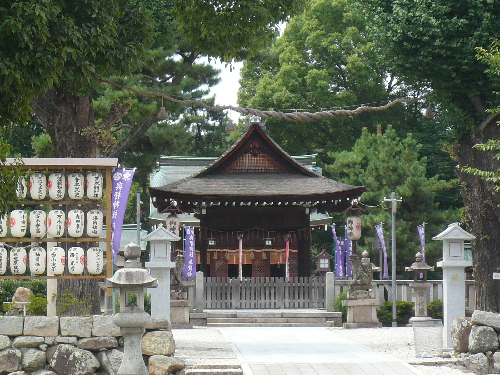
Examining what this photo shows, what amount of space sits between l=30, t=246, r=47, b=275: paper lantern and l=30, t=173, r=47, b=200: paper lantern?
869 mm

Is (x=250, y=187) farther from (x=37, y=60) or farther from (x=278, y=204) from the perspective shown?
(x=37, y=60)

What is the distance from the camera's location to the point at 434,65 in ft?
67.3

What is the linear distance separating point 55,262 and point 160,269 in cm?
355

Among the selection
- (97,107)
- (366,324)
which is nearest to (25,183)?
(366,324)

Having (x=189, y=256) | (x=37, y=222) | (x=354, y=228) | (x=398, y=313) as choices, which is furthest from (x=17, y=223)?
(x=189, y=256)

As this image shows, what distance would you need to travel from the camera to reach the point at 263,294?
23406 millimetres

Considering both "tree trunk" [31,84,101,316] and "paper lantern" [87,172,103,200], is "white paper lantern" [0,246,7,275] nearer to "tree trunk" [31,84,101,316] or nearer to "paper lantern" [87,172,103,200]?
"paper lantern" [87,172,103,200]

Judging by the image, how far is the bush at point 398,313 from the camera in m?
22.4

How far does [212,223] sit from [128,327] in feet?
57.4

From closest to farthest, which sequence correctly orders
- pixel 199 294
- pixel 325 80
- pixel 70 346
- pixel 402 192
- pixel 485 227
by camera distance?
pixel 70 346
pixel 485 227
pixel 199 294
pixel 402 192
pixel 325 80

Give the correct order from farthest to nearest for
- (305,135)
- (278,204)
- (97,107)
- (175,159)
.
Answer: (305,135) < (175,159) < (97,107) < (278,204)

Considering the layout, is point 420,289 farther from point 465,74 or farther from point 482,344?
point 482,344

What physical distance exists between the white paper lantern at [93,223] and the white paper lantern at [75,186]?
0.35m

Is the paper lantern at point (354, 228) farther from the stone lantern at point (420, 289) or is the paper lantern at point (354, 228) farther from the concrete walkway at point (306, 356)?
the concrete walkway at point (306, 356)
